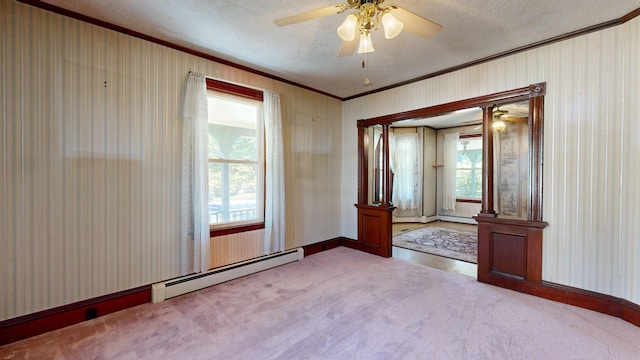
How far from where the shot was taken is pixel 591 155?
2584mm

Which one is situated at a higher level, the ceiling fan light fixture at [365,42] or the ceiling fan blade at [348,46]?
the ceiling fan blade at [348,46]

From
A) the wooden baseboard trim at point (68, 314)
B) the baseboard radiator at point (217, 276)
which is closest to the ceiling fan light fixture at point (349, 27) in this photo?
the baseboard radiator at point (217, 276)

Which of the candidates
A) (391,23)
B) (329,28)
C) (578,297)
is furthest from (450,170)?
(391,23)

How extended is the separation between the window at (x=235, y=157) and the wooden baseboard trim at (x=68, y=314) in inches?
40.4

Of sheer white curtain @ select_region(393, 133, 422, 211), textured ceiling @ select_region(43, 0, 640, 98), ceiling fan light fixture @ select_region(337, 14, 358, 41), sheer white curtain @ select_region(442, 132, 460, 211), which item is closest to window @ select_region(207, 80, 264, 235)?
textured ceiling @ select_region(43, 0, 640, 98)

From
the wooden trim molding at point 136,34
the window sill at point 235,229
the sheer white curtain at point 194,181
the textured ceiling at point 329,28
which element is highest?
the textured ceiling at point 329,28

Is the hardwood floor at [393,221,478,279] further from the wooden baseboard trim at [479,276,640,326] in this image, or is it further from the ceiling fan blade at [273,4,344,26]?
the ceiling fan blade at [273,4,344,26]

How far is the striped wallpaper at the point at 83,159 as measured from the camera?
2115 millimetres

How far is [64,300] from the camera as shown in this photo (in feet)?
7.57

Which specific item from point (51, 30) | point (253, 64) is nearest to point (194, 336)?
point (51, 30)

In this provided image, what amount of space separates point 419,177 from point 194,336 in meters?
6.72

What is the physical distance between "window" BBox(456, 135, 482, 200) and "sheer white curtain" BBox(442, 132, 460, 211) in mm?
106

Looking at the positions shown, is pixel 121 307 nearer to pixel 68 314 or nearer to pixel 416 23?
pixel 68 314

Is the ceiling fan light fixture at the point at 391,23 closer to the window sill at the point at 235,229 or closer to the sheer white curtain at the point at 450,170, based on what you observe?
the window sill at the point at 235,229
